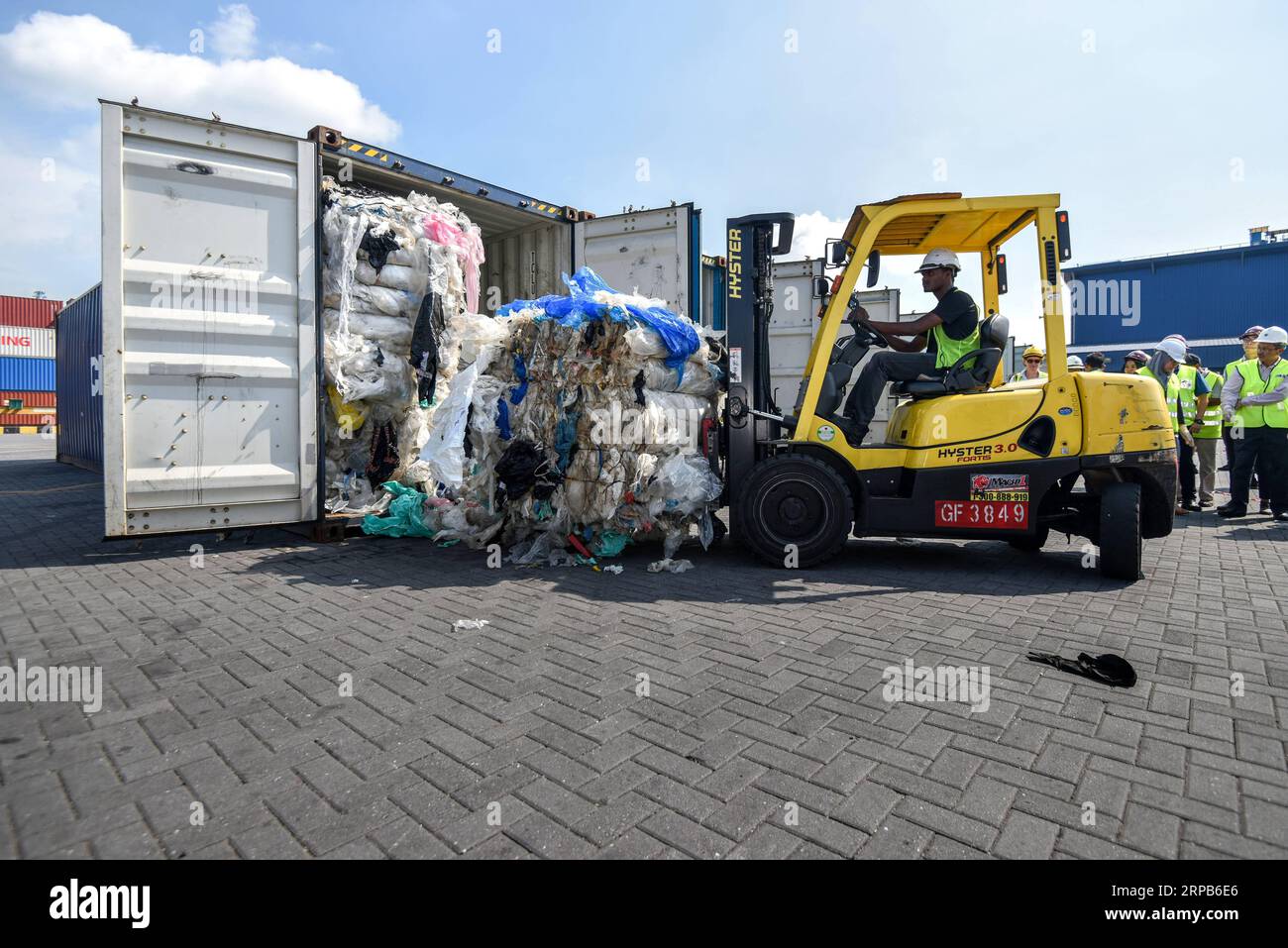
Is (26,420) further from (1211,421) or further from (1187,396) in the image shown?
(1211,421)

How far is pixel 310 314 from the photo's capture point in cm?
613

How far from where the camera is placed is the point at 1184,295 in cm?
3266

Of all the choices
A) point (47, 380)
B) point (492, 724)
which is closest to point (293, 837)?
point (492, 724)

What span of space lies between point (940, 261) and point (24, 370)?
1719 inches

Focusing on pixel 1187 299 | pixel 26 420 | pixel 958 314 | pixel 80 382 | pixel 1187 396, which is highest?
pixel 1187 299

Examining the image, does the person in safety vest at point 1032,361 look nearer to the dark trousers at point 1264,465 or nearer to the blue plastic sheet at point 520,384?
the dark trousers at point 1264,465

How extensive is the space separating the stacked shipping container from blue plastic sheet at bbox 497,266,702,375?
35.6 m

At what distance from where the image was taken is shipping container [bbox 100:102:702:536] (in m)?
5.35

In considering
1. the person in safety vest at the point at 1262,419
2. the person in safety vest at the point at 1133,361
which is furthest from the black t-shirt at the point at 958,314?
the person in safety vest at the point at 1262,419

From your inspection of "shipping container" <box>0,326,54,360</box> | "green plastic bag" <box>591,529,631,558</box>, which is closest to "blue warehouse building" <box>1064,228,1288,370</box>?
"green plastic bag" <box>591,529,631,558</box>

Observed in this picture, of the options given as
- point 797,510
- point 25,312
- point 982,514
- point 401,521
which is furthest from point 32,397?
point 982,514

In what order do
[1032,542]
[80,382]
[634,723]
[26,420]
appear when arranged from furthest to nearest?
[26,420] < [80,382] < [1032,542] < [634,723]

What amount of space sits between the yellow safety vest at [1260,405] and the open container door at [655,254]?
6408 millimetres
